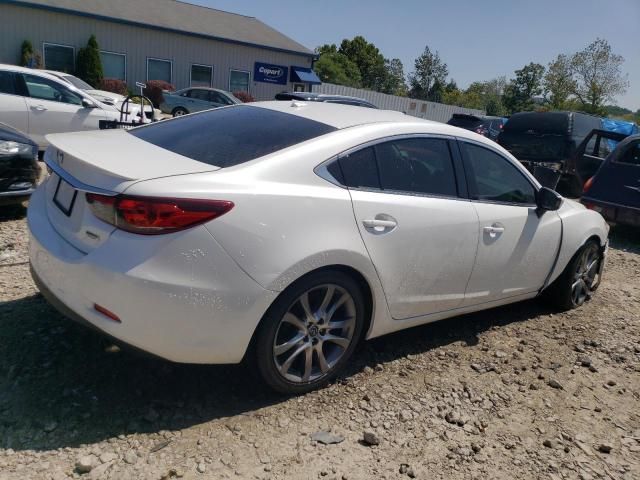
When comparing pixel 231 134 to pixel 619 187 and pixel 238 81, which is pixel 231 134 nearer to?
pixel 619 187

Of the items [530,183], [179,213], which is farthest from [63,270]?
[530,183]

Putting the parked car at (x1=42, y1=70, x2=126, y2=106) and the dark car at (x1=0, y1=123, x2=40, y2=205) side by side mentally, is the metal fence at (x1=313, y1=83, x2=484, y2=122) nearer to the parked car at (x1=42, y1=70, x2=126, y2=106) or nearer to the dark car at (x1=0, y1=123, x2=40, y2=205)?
the parked car at (x1=42, y1=70, x2=126, y2=106)

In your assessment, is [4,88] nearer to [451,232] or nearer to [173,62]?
[451,232]

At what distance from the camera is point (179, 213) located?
2482 millimetres

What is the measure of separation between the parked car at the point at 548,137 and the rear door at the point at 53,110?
819cm

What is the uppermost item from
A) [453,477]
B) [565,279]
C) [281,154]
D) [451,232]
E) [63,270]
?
[281,154]

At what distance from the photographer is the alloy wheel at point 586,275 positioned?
4887 millimetres

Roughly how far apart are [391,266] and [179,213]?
1276 mm

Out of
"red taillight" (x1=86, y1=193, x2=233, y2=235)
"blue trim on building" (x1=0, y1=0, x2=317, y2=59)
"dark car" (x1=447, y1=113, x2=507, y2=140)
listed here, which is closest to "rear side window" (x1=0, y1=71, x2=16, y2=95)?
"red taillight" (x1=86, y1=193, x2=233, y2=235)

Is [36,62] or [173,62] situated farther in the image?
[173,62]

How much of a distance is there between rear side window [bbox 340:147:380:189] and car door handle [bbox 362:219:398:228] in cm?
21

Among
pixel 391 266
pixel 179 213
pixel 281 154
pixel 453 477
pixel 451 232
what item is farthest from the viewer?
pixel 451 232

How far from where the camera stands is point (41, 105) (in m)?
8.71

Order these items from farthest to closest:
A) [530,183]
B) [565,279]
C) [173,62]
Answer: [173,62] → [565,279] → [530,183]
